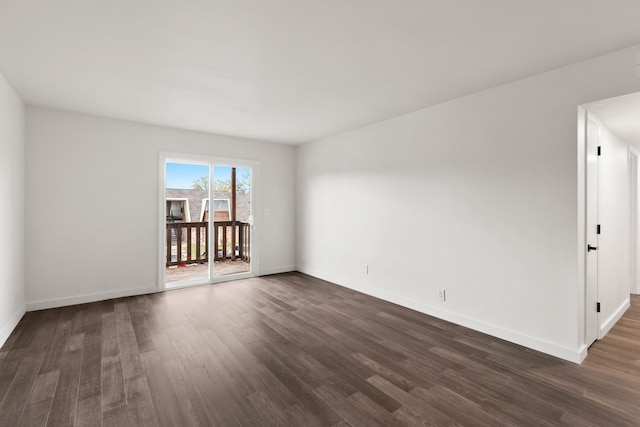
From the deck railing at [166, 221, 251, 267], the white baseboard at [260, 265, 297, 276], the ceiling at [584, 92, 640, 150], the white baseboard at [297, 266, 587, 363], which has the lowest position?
the white baseboard at [297, 266, 587, 363]

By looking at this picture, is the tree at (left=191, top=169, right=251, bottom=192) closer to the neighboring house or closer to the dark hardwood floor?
the neighboring house

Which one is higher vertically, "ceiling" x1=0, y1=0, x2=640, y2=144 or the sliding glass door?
"ceiling" x1=0, y1=0, x2=640, y2=144

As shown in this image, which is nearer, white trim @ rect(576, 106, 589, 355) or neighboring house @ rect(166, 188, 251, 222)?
white trim @ rect(576, 106, 589, 355)

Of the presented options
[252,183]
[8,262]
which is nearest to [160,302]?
[8,262]

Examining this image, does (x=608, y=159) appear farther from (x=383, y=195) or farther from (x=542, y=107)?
(x=383, y=195)

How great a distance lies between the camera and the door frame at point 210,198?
4.90 meters

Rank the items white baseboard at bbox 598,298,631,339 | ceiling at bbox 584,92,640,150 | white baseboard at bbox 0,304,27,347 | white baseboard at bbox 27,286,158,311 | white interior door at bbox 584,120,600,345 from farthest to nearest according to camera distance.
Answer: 1. white baseboard at bbox 27,286,158,311
2. white baseboard at bbox 598,298,631,339
3. white baseboard at bbox 0,304,27,347
4. white interior door at bbox 584,120,600,345
5. ceiling at bbox 584,92,640,150

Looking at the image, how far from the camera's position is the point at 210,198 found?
5.46 metres

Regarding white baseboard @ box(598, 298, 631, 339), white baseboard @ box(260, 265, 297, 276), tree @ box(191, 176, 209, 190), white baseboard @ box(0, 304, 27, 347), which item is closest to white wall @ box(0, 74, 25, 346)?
white baseboard @ box(0, 304, 27, 347)

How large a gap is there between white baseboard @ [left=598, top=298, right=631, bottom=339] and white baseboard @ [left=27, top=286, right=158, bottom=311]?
5.77 metres

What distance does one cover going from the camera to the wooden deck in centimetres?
562

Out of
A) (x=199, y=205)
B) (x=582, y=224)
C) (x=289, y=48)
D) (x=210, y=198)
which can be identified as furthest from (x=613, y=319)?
(x=199, y=205)

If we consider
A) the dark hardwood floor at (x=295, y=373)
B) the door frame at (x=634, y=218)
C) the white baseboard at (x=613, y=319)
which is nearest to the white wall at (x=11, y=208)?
the dark hardwood floor at (x=295, y=373)

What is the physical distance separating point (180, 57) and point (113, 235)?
3.11 metres
